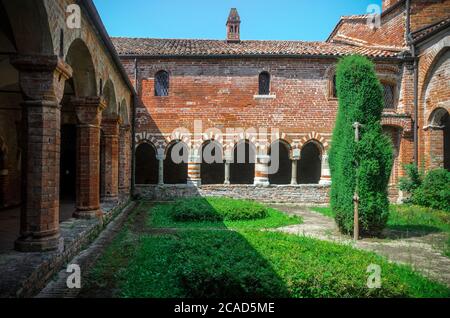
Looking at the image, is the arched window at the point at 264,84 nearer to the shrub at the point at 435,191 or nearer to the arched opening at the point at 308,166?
the arched opening at the point at 308,166

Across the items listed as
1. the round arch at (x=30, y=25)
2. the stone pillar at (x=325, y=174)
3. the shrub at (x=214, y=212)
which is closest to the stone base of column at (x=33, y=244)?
the round arch at (x=30, y=25)

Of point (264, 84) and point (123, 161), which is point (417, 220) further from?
point (123, 161)

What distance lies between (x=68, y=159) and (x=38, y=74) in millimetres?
12793

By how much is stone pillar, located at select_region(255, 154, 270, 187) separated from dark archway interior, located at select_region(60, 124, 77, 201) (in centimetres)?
865

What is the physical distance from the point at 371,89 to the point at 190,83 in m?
8.68

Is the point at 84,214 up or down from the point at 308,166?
down

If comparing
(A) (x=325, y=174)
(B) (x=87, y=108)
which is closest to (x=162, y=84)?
(B) (x=87, y=108)

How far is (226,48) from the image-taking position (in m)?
16.2

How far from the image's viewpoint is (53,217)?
537cm

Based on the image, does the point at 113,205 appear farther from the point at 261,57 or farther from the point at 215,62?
the point at 261,57

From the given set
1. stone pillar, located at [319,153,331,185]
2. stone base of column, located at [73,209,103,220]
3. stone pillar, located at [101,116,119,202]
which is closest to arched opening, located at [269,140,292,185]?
stone pillar, located at [319,153,331,185]

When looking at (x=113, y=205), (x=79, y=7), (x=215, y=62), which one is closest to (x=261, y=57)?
(x=215, y=62)

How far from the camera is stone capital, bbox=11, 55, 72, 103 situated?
4.95m

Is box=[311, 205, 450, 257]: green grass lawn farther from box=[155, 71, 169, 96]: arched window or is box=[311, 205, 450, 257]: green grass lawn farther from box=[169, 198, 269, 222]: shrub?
box=[155, 71, 169, 96]: arched window
